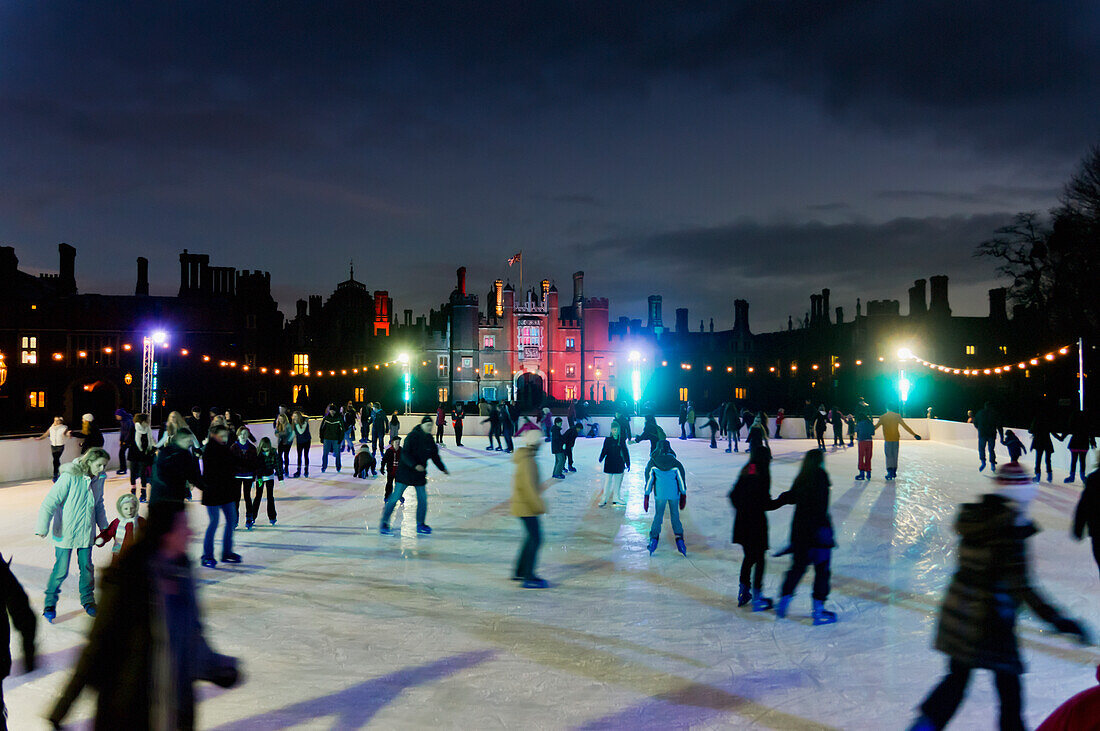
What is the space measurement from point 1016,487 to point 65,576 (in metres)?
6.53

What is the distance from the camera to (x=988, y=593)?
3334 millimetres

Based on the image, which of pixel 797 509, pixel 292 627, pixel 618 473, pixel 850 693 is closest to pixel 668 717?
pixel 850 693

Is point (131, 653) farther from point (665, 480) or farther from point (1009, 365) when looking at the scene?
point (1009, 365)

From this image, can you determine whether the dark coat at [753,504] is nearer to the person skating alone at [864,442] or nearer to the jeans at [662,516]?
the jeans at [662,516]

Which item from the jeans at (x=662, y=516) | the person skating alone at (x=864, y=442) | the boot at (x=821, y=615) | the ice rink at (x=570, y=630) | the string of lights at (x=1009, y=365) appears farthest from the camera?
the string of lights at (x=1009, y=365)

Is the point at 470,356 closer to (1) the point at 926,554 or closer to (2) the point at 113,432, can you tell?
(2) the point at 113,432

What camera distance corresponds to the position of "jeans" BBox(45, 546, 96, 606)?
17.8ft

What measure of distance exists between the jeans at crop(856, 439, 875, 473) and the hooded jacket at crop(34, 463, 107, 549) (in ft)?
41.5

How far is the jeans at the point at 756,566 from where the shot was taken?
19.2 feet

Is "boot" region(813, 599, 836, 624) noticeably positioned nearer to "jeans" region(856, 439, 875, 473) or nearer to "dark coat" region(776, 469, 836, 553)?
"dark coat" region(776, 469, 836, 553)

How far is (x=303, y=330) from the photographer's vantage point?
159 feet

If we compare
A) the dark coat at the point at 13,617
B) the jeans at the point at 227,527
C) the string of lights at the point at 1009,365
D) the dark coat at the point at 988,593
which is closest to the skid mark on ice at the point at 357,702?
the dark coat at the point at 13,617

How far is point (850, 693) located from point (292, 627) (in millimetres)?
4013

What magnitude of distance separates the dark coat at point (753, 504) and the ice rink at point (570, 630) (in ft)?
2.10
